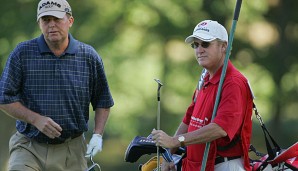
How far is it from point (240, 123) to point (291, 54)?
46.2ft

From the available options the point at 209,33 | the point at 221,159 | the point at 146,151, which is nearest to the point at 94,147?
the point at 146,151

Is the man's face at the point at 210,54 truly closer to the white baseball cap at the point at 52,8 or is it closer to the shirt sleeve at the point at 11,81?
the white baseball cap at the point at 52,8

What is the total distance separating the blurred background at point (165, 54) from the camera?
18484 mm

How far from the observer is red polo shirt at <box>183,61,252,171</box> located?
18.2ft

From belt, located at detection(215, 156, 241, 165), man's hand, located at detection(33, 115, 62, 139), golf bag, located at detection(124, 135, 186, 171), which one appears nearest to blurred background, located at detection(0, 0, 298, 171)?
golf bag, located at detection(124, 135, 186, 171)

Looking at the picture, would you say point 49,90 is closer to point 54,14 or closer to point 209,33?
point 54,14

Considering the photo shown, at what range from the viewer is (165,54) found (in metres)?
19.2

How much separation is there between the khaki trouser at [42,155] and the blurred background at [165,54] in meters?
11.7

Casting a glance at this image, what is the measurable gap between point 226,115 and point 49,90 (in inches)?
59.4

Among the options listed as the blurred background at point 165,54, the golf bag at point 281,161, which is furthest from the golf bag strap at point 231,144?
the blurred background at point 165,54

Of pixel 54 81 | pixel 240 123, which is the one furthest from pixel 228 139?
pixel 54 81

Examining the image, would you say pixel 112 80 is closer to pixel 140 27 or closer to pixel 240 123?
pixel 140 27

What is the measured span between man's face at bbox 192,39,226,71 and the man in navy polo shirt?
1081 millimetres

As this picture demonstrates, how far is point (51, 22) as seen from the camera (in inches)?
253
